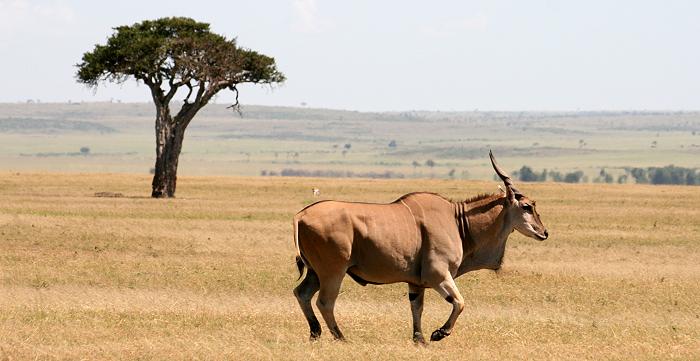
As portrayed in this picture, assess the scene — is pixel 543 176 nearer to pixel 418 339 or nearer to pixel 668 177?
pixel 668 177

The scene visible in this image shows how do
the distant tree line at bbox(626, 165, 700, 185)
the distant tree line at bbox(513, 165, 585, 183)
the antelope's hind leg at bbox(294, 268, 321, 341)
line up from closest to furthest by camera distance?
the antelope's hind leg at bbox(294, 268, 321, 341)
the distant tree line at bbox(626, 165, 700, 185)
the distant tree line at bbox(513, 165, 585, 183)

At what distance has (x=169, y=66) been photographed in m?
50.7

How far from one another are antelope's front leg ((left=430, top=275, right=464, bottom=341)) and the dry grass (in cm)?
20

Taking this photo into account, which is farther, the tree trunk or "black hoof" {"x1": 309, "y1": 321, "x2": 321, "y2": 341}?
the tree trunk

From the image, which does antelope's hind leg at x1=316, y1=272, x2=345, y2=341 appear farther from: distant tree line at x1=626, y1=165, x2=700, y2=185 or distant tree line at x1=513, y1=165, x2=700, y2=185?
distant tree line at x1=626, y1=165, x2=700, y2=185

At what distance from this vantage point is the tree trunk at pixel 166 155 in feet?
164

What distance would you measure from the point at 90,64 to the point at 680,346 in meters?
38.4

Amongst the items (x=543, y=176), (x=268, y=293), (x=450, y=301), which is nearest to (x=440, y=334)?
(x=450, y=301)

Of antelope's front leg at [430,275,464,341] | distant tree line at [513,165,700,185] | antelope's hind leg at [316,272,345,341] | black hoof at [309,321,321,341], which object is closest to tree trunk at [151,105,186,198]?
black hoof at [309,321,321,341]

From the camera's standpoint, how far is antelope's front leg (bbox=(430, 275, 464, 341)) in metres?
15.4

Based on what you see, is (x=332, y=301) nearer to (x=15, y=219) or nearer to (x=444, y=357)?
(x=444, y=357)

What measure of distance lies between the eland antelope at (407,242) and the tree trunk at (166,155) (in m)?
34.3

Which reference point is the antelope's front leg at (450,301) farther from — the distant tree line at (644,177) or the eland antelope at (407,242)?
the distant tree line at (644,177)

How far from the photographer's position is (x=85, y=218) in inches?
1399
